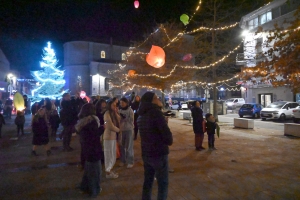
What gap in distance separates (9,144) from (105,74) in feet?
117

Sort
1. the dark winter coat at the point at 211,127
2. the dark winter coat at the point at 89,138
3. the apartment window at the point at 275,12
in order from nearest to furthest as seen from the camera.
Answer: the dark winter coat at the point at 89,138
the dark winter coat at the point at 211,127
the apartment window at the point at 275,12

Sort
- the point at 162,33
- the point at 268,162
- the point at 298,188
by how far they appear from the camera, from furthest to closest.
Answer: the point at 162,33 < the point at 268,162 < the point at 298,188

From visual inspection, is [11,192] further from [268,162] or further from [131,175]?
[268,162]

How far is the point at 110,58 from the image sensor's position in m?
48.4

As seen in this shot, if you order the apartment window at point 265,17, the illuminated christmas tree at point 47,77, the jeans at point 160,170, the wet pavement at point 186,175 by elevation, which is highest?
the apartment window at point 265,17

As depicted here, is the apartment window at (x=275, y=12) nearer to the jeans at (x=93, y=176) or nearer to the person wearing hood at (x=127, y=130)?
the person wearing hood at (x=127, y=130)

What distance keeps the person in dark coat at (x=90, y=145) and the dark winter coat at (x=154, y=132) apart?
4.42 ft

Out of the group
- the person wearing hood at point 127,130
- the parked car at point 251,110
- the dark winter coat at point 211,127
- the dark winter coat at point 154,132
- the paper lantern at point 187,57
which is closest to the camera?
the dark winter coat at point 154,132

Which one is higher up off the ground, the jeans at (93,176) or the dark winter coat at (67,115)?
the dark winter coat at (67,115)

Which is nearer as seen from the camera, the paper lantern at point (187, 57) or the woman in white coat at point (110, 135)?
the woman in white coat at point (110, 135)

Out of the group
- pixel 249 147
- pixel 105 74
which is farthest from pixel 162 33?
pixel 105 74

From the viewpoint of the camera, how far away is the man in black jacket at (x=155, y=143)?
3.75 m

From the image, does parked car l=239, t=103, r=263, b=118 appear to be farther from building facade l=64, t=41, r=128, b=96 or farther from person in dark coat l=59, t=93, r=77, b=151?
building facade l=64, t=41, r=128, b=96

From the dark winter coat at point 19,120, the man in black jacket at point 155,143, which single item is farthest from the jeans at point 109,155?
the dark winter coat at point 19,120
